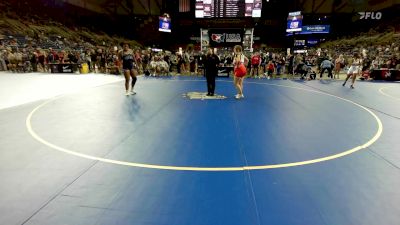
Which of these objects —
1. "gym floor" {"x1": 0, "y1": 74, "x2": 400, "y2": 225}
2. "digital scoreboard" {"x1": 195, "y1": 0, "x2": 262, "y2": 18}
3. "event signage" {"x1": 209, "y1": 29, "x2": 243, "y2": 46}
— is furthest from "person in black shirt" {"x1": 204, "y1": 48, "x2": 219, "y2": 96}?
"event signage" {"x1": 209, "y1": 29, "x2": 243, "y2": 46}

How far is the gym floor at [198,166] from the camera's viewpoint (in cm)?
318

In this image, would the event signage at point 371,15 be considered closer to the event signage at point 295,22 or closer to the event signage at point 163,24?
the event signage at point 295,22

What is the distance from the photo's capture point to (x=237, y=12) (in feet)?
99.6

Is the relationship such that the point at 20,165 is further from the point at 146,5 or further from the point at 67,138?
the point at 146,5

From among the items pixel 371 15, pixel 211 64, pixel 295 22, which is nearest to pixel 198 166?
pixel 211 64

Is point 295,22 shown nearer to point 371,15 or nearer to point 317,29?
point 317,29

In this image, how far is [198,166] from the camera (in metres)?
4.39

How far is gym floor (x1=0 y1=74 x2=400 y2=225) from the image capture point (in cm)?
318

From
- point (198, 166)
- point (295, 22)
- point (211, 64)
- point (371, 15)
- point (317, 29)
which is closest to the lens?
point (198, 166)

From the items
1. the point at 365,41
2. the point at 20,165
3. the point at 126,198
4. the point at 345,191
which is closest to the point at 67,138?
the point at 20,165

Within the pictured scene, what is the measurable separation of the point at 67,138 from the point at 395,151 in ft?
22.2

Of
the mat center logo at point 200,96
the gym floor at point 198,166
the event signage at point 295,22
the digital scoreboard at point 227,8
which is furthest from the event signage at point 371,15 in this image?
the mat center logo at point 200,96

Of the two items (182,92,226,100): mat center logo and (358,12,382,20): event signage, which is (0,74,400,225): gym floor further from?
(358,12,382,20): event signage

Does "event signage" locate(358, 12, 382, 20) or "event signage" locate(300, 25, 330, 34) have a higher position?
"event signage" locate(358, 12, 382, 20)
